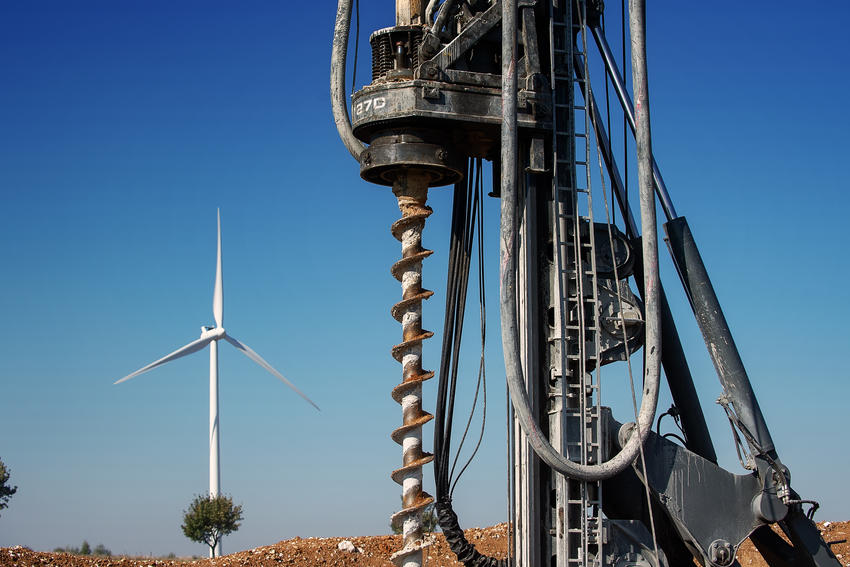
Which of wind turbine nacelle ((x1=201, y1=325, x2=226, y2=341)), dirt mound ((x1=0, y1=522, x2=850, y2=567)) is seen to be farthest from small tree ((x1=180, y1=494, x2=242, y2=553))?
dirt mound ((x1=0, y1=522, x2=850, y2=567))

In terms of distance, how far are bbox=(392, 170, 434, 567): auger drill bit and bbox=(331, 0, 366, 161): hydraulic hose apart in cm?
86

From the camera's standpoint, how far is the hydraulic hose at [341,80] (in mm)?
14617

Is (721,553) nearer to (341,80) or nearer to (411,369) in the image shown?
(411,369)

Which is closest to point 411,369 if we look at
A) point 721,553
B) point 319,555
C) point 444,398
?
point 444,398

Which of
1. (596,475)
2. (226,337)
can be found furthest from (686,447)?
(226,337)

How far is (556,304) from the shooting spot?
46.5 feet

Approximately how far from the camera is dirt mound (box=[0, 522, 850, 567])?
61.5ft

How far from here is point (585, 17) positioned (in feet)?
49.0

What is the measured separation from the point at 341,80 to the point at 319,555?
8.57m

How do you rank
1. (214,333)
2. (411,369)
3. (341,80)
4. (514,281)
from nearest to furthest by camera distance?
(514,281) < (411,369) < (341,80) < (214,333)

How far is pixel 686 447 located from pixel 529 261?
328cm

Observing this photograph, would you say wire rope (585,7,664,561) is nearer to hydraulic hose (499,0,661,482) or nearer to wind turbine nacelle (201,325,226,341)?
hydraulic hose (499,0,661,482)

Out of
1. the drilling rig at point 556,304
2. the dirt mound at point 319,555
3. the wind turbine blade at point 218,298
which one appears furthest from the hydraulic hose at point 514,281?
the wind turbine blade at point 218,298

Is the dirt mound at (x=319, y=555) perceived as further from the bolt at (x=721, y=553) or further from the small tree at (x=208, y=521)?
the small tree at (x=208, y=521)
